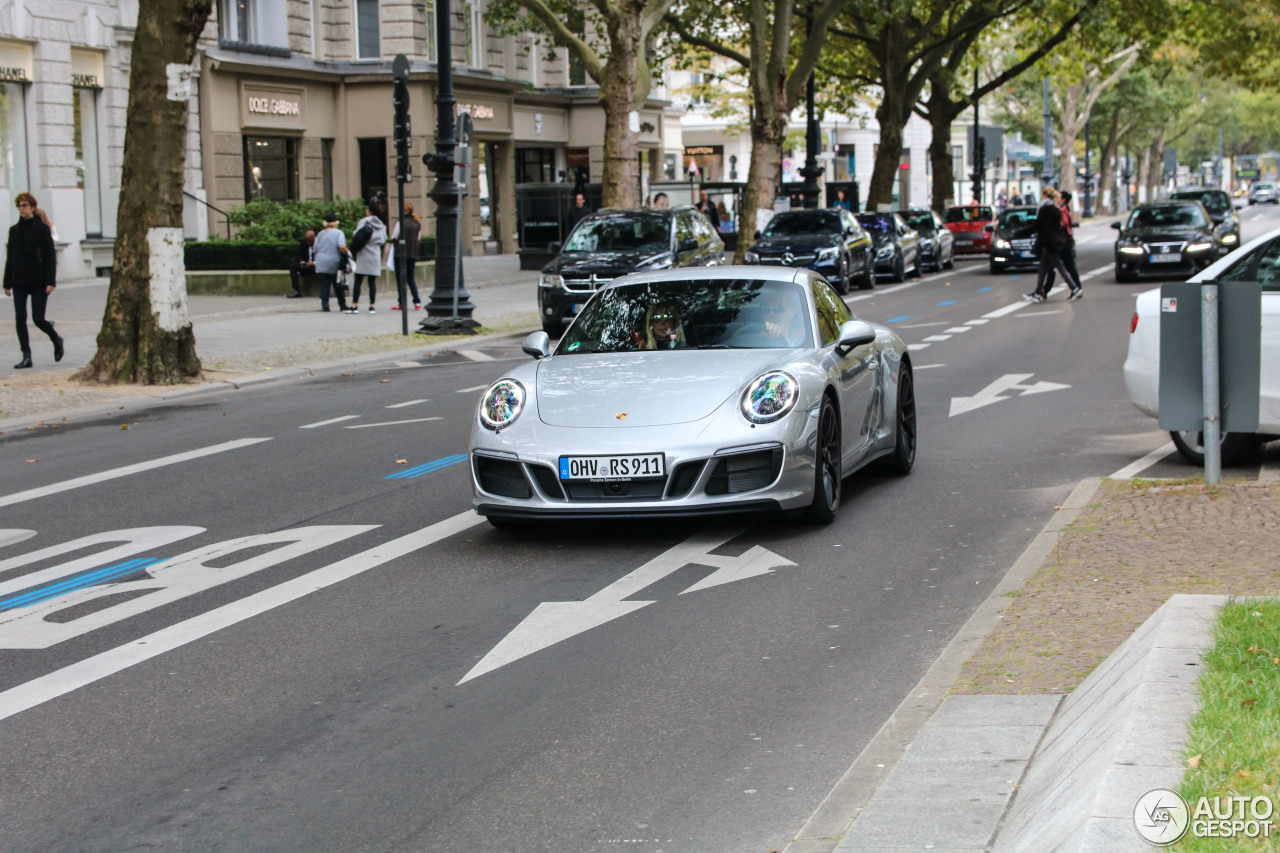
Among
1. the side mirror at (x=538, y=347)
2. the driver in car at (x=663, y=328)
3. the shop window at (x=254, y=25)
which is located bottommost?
the side mirror at (x=538, y=347)

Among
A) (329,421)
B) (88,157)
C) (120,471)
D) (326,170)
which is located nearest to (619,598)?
(120,471)

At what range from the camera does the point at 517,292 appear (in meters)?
33.7

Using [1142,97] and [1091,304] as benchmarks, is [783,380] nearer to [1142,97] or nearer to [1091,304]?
[1091,304]

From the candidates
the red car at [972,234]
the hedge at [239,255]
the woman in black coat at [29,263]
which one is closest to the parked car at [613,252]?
the hedge at [239,255]

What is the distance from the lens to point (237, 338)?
23.0 meters

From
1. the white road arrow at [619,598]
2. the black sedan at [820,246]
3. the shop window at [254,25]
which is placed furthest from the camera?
the shop window at [254,25]

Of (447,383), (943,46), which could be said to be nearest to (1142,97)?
(943,46)

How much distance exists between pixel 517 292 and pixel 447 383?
16.1m

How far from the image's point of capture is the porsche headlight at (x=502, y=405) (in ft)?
28.2

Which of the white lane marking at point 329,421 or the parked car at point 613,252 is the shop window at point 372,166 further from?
the white lane marking at point 329,421

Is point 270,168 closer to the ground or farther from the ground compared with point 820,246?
farther from the ground

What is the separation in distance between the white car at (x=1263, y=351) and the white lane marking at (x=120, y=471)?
6701 mm

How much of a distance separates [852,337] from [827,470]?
949 mm

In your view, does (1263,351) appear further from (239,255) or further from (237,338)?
(239,255)
